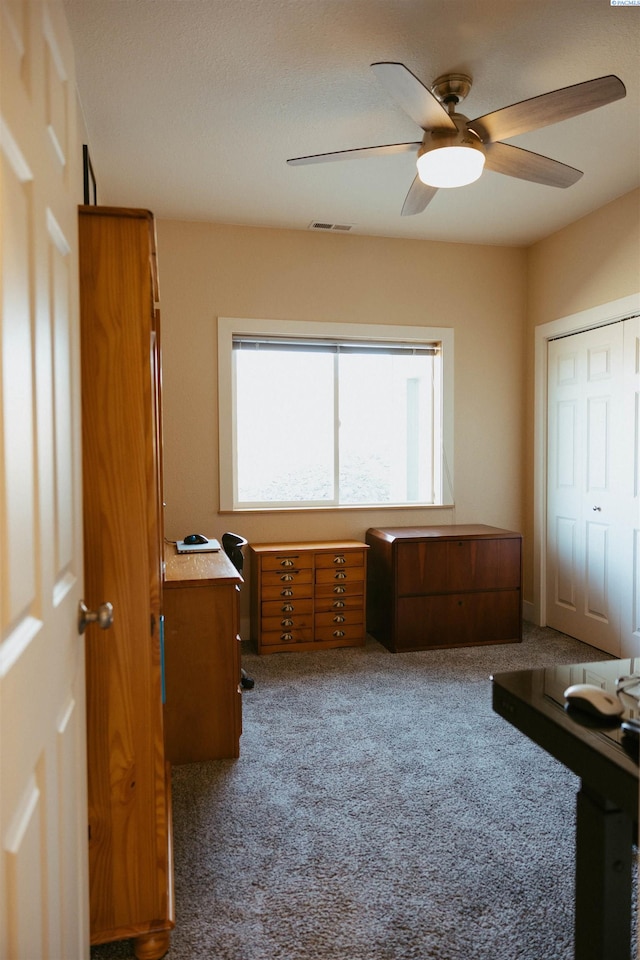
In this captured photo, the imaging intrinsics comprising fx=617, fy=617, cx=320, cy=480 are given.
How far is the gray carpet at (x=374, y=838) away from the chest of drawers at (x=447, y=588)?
0.84 m

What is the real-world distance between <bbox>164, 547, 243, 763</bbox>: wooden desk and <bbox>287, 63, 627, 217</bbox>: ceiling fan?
183 centimetres

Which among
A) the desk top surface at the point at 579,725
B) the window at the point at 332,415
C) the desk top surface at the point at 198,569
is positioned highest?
the window at the point at 332,415

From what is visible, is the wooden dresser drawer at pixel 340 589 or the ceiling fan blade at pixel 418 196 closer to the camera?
the ceiling fan blade at pixel 418 196

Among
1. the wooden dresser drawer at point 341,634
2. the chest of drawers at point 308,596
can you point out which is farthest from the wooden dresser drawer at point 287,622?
the wooden dresser drawer at point 341,634

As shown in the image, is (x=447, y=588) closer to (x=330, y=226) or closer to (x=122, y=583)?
(x=330, y=226)

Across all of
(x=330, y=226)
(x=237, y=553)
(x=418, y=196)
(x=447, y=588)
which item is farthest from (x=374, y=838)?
(x=330, y=226)

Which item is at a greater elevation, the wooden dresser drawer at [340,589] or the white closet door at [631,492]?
the white closet door at [631,492]

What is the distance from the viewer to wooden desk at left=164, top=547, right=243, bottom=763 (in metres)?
2.52

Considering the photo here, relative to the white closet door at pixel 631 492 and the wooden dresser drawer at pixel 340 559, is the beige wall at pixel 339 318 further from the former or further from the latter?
the white closet door at pixel 631 492

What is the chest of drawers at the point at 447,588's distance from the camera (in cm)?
404

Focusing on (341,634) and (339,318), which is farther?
(339,318)

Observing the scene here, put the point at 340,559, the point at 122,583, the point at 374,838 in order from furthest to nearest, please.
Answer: the point at 340,559, the point at 374,838, the point at 122,583

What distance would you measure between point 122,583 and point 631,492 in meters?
3.28

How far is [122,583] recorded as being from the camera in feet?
4.90
